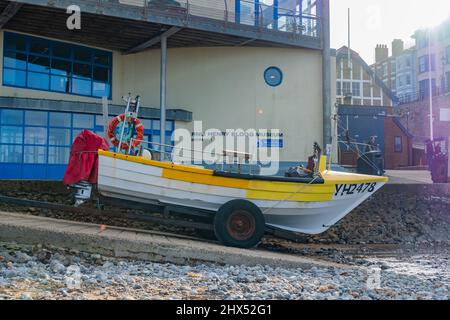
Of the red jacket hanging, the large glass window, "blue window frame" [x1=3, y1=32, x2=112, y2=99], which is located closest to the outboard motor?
the red jacket hanging

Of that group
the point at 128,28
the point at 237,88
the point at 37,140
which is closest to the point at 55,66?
the point at 37,140

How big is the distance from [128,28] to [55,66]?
3302 millimetres

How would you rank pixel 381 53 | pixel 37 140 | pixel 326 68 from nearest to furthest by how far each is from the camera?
pixel 37 140 < pixel 326 68 < pixel 381 53

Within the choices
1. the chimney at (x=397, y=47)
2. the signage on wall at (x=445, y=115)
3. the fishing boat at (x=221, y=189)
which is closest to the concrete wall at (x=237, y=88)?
the fishing boat at (x=221, y=189)

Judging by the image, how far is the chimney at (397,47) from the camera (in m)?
71.9

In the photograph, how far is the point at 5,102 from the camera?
1692cm

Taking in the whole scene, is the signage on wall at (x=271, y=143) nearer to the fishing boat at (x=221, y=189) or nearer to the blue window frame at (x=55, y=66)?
the blue window frame at (x=55, y=66)

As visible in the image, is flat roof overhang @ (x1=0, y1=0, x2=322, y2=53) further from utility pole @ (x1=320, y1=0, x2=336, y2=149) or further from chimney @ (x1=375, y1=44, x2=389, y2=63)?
chimney @ (x1=375, y1=44, x2=389, y2=63)

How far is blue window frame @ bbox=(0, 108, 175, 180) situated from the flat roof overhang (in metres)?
3.00

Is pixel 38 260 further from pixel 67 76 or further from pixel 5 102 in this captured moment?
pixel 67 76

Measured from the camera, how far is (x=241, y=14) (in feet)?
62.6

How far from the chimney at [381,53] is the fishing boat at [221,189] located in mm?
65422

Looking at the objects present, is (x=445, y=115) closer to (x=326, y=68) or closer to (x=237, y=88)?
(x=326, y=68)

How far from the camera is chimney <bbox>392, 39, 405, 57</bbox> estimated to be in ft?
236
